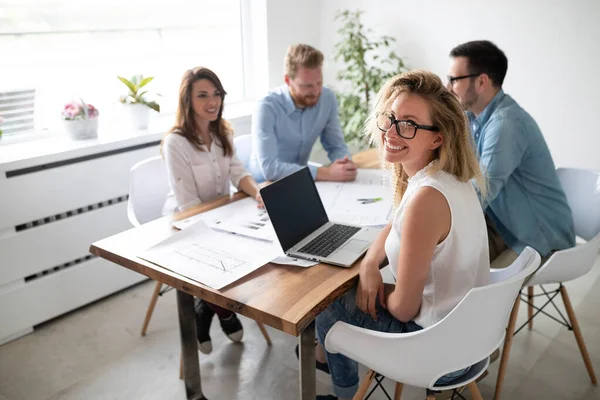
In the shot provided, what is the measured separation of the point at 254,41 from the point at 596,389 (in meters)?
3.09

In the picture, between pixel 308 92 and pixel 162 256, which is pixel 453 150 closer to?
pixel 162 256

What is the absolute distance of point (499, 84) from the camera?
2279mm

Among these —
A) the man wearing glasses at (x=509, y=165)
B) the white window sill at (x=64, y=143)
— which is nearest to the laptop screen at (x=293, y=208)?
the man wearing glasses at (x=509, y=165)

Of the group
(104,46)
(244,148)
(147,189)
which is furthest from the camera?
(104,46)

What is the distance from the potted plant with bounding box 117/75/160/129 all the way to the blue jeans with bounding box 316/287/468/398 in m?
1.92

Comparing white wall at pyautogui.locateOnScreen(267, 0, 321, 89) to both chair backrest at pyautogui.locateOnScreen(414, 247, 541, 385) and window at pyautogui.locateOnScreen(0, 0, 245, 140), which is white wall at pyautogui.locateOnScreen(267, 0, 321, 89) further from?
chair backrest at pyautogui.locateOnScreen(414, 247, 541, 385)

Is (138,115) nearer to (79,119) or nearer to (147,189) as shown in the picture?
(79,119)

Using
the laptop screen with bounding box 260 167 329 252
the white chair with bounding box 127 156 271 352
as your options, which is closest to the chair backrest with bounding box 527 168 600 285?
the laptop screen with bounding box 260 167 329 252

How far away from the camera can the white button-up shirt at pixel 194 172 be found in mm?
2391

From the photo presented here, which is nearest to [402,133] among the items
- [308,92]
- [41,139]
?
[308,92]

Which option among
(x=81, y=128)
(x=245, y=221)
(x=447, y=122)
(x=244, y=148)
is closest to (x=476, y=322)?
(x=447, y=122)

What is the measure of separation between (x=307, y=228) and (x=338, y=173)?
71 cm

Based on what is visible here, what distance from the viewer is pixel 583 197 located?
231cm

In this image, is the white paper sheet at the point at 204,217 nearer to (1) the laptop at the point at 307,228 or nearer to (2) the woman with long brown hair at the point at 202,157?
(2) the woman with long brown hair at the point at 202,157
